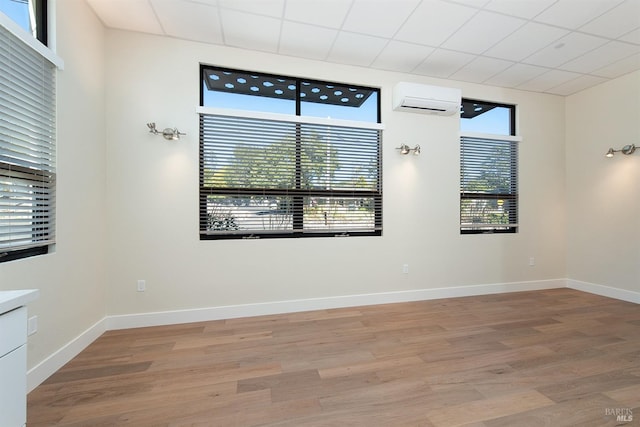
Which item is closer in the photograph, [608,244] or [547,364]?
[547,364]

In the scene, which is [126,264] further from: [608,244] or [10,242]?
[608,244]

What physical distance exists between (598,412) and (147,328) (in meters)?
3.60

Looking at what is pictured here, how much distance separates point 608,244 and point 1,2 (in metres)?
6.64

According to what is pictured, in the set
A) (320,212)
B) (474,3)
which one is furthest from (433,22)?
(320,212)

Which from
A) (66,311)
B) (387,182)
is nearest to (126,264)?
(66,311)

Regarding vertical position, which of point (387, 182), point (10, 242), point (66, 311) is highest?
point (387, 182)

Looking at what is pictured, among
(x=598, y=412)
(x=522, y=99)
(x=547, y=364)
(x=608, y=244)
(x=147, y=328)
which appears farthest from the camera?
(x=522, y=99)

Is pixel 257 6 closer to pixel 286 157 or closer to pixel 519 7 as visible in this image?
pixel 286 157

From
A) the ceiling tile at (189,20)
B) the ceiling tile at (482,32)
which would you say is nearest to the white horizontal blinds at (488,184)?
the ceiling tile at (482,32)

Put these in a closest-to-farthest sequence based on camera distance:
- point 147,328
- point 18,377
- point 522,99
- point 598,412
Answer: point 18,377
point 598,412
point 147,328
point 522,99

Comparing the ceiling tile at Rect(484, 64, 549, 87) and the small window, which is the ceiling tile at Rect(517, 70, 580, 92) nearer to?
the ceiling tile at Rect(484, 64, 549, 87)

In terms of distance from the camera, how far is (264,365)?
6.73 ft

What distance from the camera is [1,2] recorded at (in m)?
1.59

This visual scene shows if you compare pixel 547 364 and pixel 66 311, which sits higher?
pixel 66 311
